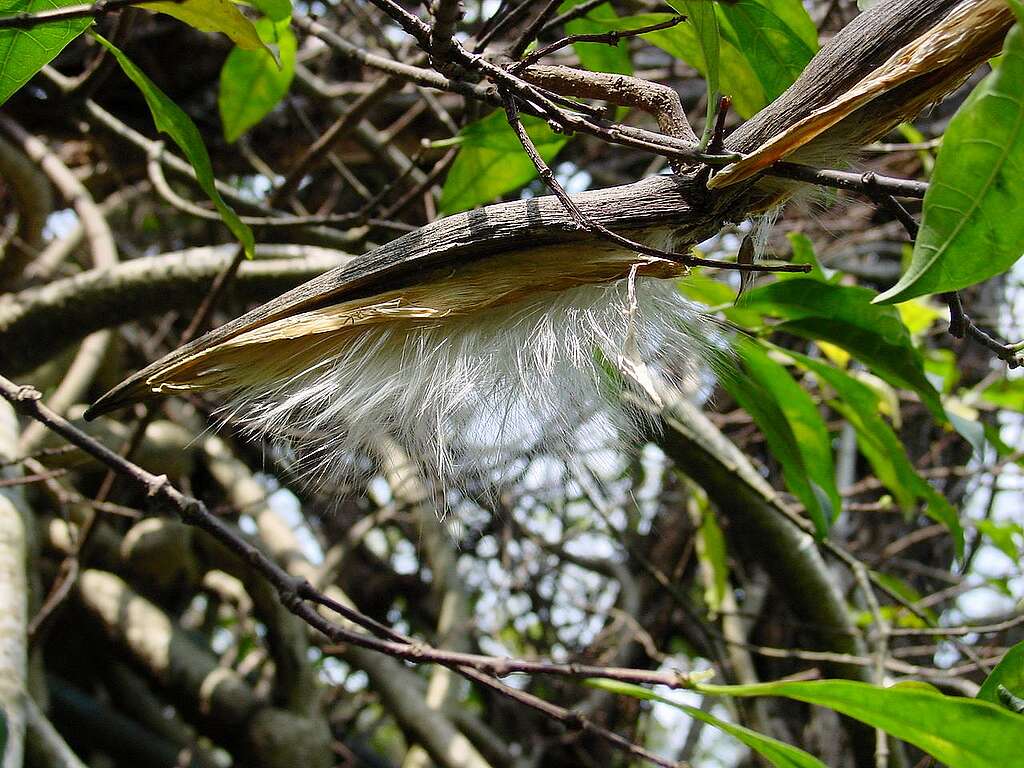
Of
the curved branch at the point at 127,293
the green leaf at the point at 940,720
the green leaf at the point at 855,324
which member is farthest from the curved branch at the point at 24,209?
the green leaf at the point at 940,720

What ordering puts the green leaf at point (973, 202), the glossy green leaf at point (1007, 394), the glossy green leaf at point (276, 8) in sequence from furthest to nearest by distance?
the glossy green leaf at point (1007, 394)
the glossy green leaf at point (276, 8)
the green leaf at point (973, 202)

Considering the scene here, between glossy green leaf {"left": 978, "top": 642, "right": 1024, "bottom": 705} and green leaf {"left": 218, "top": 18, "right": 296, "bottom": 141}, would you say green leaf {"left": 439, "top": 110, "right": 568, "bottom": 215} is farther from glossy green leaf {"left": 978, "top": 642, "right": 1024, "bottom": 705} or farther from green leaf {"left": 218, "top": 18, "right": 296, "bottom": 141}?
glossy green leaf {"left": 978, "top": 642, "right": 1024, "bottom": 705}

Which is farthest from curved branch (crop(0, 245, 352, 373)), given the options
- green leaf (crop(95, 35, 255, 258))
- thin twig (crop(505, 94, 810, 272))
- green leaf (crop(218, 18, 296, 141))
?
thin twig (crop(505, 94, 810, 272))

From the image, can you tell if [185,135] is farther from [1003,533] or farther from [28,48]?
[1003,533]

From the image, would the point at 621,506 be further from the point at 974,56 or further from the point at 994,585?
the point at 974,56

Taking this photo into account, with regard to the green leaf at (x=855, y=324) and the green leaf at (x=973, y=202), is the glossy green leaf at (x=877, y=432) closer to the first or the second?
the green leaf at (x=855, y=324)

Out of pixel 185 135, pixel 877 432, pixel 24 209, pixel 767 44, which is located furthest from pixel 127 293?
pixel 877 432
